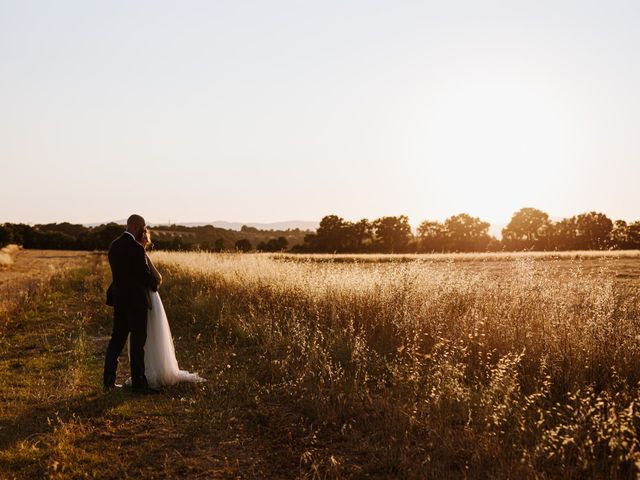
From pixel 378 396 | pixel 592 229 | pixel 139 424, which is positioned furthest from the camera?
pixel 592 229

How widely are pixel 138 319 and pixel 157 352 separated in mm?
588

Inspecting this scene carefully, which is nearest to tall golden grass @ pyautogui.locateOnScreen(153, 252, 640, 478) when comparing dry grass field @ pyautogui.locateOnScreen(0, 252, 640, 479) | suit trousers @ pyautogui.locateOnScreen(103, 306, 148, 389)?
dry grass field @ pyautogui.locateOnScreen(0, 252, 640, 479)

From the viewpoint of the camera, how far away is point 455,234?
67062 millimetres

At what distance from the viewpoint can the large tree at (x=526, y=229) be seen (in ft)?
202

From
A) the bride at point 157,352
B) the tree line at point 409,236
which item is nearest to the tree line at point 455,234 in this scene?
the tree line at point 409,236

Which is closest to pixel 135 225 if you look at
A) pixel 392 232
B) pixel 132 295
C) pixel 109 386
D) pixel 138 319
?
pixel 132 295

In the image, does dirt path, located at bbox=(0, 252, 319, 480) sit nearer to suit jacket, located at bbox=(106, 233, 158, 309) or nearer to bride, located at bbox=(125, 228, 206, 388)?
bride, located at bbox=(125, 228, 206, 388)

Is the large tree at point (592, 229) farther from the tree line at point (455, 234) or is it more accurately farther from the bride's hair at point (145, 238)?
the bride's hair at point (145, 238)

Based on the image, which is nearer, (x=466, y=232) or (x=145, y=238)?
(x=145, y=238)

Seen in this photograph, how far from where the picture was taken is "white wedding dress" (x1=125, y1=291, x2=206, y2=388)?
7.38 m

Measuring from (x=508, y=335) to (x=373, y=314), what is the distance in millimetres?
3127

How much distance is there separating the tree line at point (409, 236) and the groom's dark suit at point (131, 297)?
48.7 meters

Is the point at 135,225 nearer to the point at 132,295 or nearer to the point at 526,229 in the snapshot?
the point at 132,295

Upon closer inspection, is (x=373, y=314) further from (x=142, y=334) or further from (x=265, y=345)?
(x=142, y=334)
